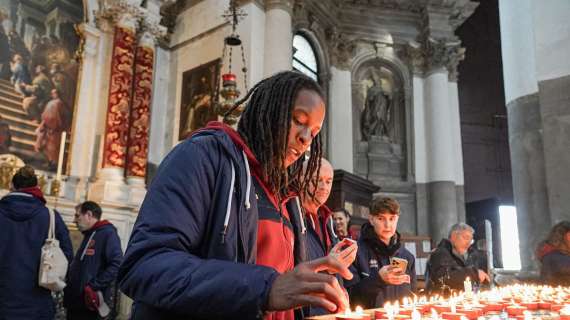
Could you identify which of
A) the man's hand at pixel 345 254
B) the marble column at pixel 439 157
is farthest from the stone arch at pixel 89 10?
the marble column at pixel 439 157

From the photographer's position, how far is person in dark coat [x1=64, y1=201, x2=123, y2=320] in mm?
4652

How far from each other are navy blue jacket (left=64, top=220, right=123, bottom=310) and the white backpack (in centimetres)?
41

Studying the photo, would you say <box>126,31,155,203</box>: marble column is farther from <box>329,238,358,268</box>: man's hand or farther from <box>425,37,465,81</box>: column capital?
<box>425,37,465,81</box>: column capital

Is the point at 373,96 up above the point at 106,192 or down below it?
above

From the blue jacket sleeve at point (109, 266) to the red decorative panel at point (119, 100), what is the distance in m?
4.22

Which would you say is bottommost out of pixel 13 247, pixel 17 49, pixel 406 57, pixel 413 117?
pixel 13 247

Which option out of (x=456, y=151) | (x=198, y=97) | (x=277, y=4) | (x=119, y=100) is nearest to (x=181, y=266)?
(x=119, y=100)

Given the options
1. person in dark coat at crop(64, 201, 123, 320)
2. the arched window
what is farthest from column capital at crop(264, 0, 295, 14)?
person in dark coat at crop(64, 201, 123, 320)

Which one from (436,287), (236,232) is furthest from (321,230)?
(436,287)

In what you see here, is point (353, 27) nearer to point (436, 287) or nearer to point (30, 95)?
point (30, 95)

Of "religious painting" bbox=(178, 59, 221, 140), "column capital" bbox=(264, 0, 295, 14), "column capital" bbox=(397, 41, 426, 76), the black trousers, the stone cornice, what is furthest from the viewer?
"column capital" bbox=(397, 41, 426, 76)

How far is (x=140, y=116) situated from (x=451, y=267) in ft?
21.9

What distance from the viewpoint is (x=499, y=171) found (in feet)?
60.2

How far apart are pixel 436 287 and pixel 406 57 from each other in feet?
38.5
